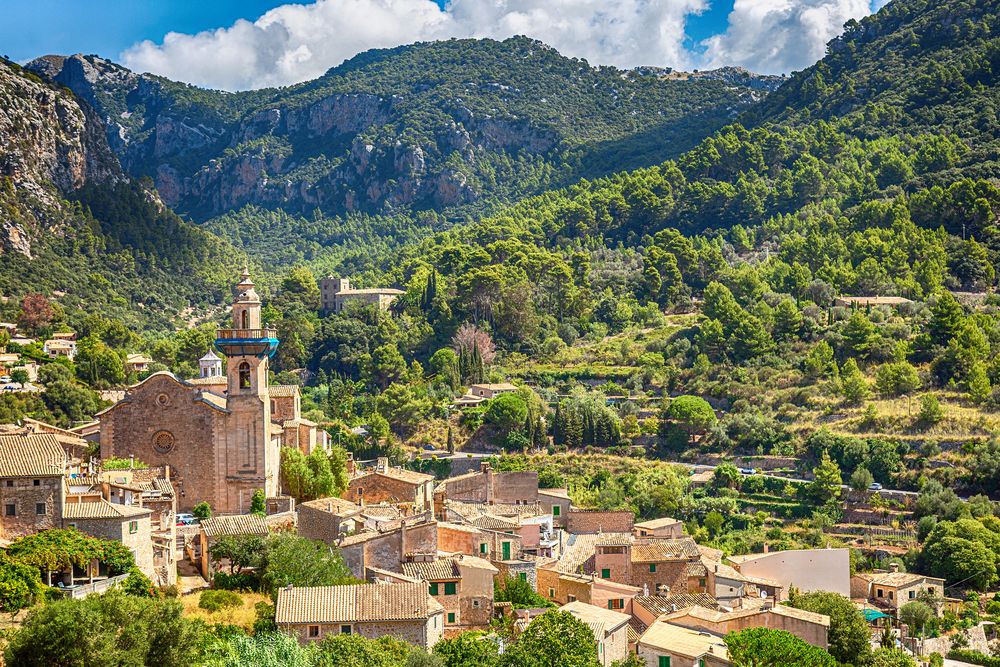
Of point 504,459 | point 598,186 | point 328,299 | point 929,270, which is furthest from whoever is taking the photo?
point 598,186

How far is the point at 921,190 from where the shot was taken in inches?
3091

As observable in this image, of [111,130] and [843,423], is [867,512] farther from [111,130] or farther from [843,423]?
[111,130]

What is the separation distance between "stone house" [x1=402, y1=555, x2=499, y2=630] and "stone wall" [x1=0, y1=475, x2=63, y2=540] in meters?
7.80

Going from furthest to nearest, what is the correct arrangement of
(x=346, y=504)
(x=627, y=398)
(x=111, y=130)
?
(x=111, y=130) < (x=627, y=398) < (x=346, y=504)

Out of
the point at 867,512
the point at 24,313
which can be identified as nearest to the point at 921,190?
the point at 867,512

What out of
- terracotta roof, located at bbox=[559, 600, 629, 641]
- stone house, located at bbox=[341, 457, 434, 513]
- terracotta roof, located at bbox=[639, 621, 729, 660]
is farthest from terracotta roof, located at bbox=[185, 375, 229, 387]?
terracotta roof, located at bbox=[639, 621, 729, 660]

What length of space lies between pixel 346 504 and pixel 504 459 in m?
19.6

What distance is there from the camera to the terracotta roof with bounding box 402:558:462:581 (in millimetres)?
29656

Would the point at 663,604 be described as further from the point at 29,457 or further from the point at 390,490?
the point at 29,457

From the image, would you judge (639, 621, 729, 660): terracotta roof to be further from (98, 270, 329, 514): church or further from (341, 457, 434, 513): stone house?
(98, 270, 329, 514): church

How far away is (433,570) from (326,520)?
4171mm

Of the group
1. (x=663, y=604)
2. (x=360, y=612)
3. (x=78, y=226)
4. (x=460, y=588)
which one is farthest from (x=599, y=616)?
(x=78, y=226)

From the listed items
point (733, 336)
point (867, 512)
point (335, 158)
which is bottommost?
point (867, 512)

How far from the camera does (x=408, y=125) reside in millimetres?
146875
